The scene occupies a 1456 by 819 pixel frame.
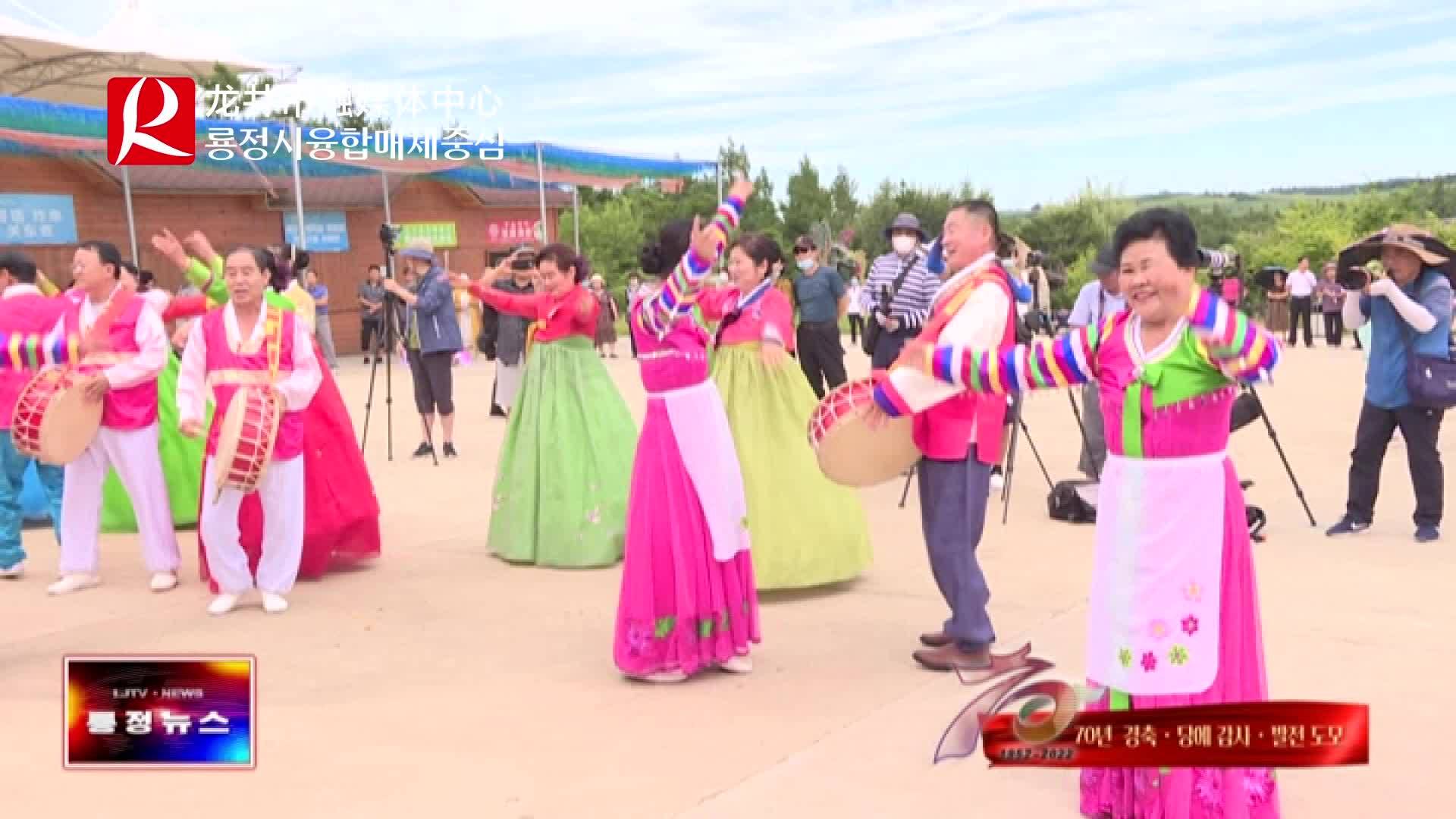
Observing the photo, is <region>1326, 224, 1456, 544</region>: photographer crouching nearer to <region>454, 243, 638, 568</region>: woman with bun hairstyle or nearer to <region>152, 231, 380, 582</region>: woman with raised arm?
<region>454, 243, 638, 568</region>: woman with bun hairstyle

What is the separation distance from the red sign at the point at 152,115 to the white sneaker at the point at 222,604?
5.48 m

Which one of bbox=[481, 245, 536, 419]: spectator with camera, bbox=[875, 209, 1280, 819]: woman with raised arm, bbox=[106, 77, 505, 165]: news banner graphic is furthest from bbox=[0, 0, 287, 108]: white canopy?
bbox=[875, 209, 1280, 819]: woman with raised arm

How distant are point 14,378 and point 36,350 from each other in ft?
6.96

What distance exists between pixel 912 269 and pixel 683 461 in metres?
4.70

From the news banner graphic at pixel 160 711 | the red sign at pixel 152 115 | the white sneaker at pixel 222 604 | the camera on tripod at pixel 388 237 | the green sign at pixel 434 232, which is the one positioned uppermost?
the red sign at pixel 152 115

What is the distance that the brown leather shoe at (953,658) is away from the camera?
5512 mm

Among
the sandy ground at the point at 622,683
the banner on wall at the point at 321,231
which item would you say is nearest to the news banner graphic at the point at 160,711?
the sandy ground at the point at 622,683

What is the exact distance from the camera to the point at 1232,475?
3.79 meters

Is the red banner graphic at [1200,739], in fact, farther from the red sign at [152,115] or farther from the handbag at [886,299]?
the red sign at [152,115]

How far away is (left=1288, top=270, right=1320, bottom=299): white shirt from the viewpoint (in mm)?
22516

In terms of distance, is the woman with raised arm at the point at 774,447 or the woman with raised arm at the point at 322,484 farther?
the woman with raised arm at the point at 322,484

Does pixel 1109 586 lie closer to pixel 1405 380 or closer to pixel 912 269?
pixel 1405 380

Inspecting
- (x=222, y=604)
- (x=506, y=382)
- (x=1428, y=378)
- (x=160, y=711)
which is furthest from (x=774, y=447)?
(x=506, y=382)

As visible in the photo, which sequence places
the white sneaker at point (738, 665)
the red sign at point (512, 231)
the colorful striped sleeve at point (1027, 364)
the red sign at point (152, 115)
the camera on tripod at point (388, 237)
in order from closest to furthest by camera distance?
the colorful striped sleeve at point (1027, 364), the white sneaker at point (738, 665), the camera on tripod at point (388, 237), the red sign at point (152, 115), the red sign at point (512, 231)
